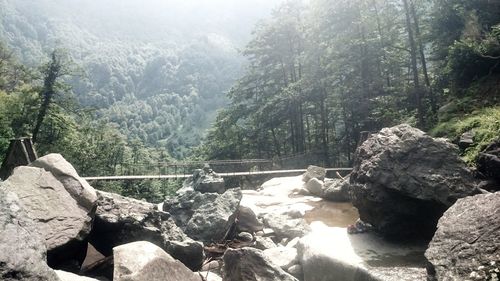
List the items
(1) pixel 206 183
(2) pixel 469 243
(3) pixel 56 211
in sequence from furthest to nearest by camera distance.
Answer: (1) pixel 206 183, (3) pixel 56 211, (2) pixel 469 243

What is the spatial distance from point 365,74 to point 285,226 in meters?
17.3

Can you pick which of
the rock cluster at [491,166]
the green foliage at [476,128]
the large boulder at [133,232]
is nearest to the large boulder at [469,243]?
the rock cluster at [491,166]

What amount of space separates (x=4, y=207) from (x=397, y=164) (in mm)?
6070

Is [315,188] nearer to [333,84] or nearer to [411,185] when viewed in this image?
[411,185]

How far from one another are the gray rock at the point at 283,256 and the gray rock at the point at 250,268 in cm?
98

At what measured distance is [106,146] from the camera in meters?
46.7

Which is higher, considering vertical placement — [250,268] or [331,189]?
[331,189]

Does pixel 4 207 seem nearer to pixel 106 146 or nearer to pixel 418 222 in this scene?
pixel 418 222

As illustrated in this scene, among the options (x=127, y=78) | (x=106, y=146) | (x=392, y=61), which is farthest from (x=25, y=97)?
(x=127, y=78)

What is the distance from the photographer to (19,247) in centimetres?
376

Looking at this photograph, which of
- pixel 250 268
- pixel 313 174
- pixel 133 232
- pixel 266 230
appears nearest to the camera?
pixel 250 268

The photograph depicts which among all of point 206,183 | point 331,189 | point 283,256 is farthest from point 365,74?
point 283,256

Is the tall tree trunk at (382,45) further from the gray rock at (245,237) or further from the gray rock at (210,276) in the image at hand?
the gray rock at (210,276)

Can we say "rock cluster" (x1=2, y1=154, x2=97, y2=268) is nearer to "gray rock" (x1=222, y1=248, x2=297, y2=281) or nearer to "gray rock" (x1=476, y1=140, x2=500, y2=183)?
"gray rock" (x1=222, y1=248, x2=297, y2=281)
